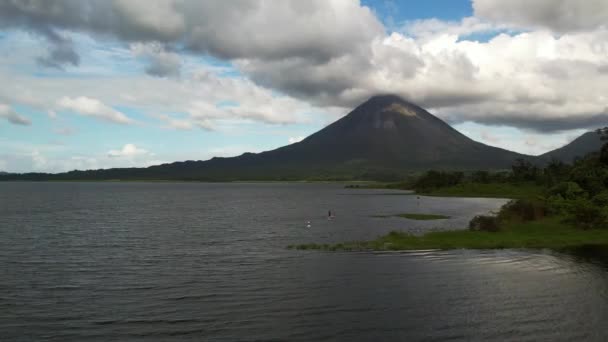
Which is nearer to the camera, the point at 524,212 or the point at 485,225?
the point at 485,225

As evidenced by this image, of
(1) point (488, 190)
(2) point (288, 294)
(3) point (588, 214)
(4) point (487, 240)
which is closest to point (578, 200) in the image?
(3) point (588, 214)

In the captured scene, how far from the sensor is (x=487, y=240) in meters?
45.0

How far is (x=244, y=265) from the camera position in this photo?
3644cm

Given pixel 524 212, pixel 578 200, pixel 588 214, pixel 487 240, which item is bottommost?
pixel 487 240

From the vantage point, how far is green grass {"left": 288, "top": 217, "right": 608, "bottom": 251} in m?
43.0

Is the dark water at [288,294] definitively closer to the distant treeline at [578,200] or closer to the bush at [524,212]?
the distant treeline at [578,200]

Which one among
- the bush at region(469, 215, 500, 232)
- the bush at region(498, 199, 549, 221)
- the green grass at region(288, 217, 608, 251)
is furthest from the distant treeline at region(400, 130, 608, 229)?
the green grass at region(288, 217, 608, 251)

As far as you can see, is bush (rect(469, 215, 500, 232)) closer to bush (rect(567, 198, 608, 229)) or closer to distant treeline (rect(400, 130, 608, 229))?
distant treeline (rect(400, 130, 608, 229))

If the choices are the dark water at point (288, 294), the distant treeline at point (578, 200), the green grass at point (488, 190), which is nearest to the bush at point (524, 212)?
the distant treeline at point (578, 200)

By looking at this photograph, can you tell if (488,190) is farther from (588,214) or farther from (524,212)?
(588,214)

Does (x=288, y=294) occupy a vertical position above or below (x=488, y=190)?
below

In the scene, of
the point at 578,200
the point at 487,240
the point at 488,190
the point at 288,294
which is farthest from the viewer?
the point at 488,190

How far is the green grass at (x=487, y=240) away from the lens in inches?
1693

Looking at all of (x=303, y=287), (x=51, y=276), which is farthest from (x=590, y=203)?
(x=51, y=276)
